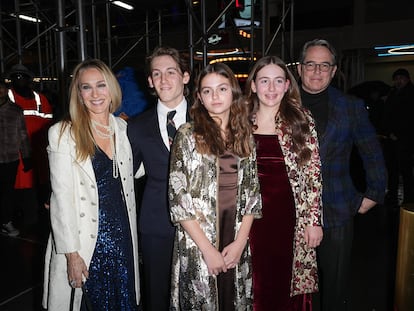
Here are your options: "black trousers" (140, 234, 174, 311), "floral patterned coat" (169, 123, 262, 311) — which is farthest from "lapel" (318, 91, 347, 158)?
"black trousers" (140, 234, 174, 311)

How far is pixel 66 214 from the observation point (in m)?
1.87

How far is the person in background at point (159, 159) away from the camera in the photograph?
2.10 meters

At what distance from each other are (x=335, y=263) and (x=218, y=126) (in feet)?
3.66

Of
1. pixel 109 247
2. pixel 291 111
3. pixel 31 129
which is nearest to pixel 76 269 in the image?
pixel 109 247

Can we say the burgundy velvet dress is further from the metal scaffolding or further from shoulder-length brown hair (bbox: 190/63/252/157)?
the metal scaffolding

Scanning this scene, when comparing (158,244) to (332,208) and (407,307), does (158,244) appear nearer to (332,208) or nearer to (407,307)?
(332,208)

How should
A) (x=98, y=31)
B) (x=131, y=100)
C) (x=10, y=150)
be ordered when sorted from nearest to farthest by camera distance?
(x=131, y=100) → (x=10, y=150) → (x=98, y=31)

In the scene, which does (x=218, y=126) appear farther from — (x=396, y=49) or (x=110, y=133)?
(x=396, y=49)

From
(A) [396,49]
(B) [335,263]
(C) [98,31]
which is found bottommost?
(B) [335,263]

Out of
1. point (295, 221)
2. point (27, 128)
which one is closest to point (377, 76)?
point (27, 128)

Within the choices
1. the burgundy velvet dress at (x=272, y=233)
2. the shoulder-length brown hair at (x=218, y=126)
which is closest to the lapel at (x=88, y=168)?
the shoulder-length brown hair at (x=218, y=126)

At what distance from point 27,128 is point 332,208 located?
4169 millimetres

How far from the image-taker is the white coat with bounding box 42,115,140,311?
187 centimetres

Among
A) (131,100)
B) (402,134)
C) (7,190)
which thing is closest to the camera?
(131,100)
